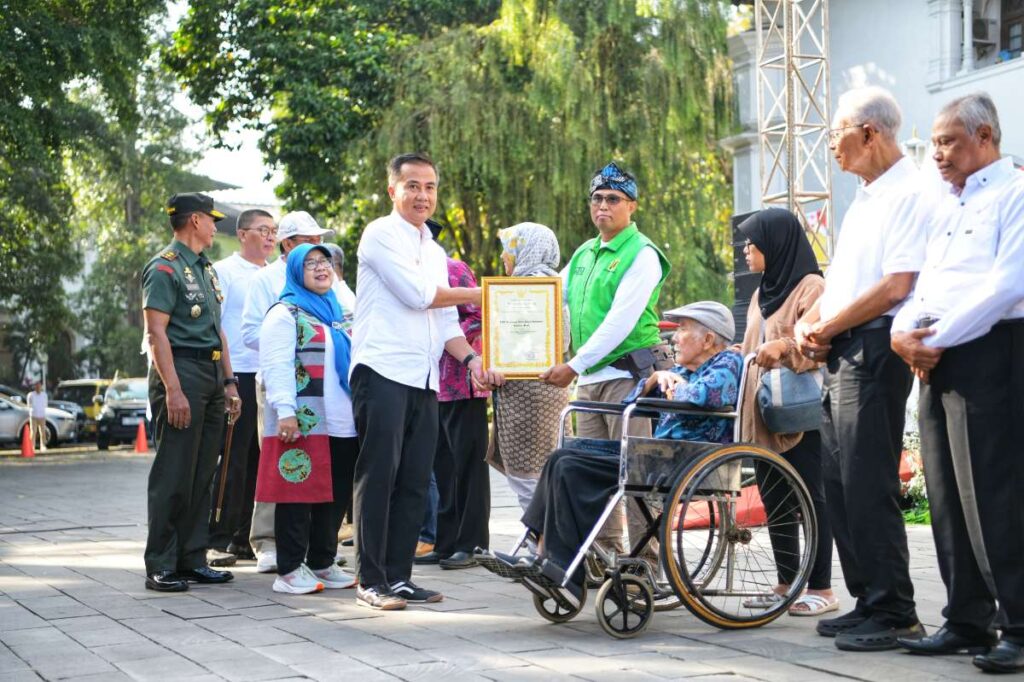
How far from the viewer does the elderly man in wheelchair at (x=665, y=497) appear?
5.59 meters

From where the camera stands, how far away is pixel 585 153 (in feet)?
80.2

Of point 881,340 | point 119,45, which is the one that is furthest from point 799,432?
point 119,45

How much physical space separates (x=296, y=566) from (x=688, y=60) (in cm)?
1913

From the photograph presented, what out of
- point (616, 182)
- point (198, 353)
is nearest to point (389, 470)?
point (198, 353)

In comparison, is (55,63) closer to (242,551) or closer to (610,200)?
(242,551)

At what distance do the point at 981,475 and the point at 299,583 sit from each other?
3.57m

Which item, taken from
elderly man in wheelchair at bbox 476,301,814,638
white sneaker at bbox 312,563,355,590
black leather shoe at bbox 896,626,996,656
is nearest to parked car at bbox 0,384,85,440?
white sneaker at bbox 312,563,355,590

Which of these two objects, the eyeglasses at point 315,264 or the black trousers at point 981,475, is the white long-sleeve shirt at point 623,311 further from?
A: the black trousers at point 981,475

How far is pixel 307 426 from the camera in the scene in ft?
23.0

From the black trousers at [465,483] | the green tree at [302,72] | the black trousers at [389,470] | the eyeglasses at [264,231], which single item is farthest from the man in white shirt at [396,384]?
the green tree at [302,72]

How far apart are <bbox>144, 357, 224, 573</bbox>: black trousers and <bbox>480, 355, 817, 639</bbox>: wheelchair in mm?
2177

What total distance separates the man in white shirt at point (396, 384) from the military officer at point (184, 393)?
1180 mm

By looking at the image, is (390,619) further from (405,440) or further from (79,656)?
(79,656)

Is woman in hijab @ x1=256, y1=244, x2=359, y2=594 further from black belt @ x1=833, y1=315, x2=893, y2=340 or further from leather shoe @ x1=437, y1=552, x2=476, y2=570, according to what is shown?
black belt @ x1=833, y1=315, x2=893, y2=340
